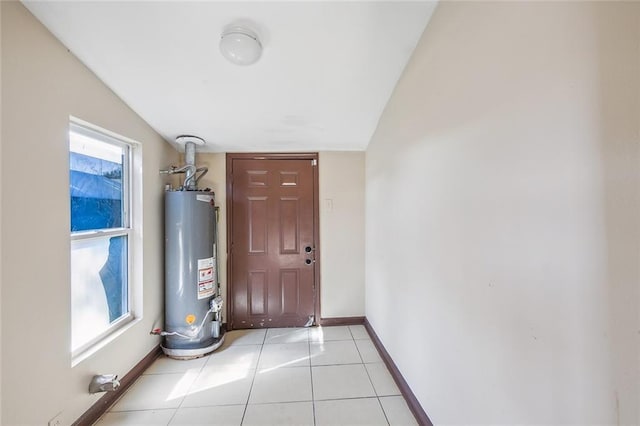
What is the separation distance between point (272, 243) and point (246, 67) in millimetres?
1853

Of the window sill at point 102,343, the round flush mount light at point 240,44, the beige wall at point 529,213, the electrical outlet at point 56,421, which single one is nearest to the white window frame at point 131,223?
the window sill at point 102,343

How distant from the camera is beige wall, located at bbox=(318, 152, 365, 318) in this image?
2986 mm

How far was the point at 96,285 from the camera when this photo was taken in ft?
5.92

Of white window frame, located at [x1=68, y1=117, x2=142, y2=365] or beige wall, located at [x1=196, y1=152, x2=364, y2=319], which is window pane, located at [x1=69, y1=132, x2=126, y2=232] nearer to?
white window frame, located at [x1=68, y1=117, x2=142, y2=365]

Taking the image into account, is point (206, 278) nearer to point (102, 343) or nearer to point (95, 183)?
point (102, 343)

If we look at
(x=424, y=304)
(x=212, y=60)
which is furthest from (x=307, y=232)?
(x=212, y=60)

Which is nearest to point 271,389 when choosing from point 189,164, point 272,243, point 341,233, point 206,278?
point 206,278

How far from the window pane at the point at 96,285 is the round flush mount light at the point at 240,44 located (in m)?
1.53

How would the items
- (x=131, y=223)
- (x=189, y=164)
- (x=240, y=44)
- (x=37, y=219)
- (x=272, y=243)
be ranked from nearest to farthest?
1. (x=37, y=219)
2. (x=240, y=44)
3. (x=131, y=223)
4. (x=189, y=164)
5. (x=272, y=243)

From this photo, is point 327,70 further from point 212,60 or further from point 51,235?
point 51,235

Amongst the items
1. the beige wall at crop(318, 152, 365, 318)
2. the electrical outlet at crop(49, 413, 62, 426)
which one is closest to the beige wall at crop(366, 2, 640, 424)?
the beige wall at crop(318, 152, 365, 318)

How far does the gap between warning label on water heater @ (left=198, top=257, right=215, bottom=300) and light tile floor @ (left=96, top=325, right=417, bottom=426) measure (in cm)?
58

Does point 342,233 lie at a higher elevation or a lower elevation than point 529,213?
lower

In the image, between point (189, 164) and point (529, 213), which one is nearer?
point (529, 213)
